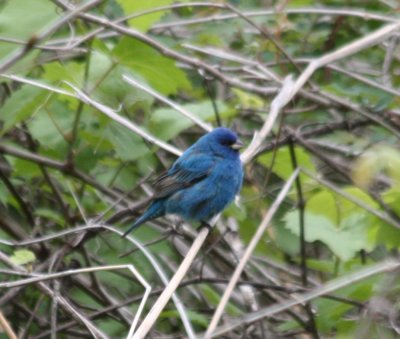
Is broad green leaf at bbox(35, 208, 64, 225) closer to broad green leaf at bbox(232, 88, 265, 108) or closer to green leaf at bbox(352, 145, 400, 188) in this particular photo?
broad green leaf at bbox(232, 88, 265, 108)

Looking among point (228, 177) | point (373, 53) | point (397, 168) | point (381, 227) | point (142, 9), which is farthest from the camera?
point (373, 53)

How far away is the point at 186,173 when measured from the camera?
488 centimetres

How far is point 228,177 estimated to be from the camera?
4.64 metres

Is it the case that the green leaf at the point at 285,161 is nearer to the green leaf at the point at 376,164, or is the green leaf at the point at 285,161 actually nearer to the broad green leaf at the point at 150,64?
the broad green leaf at the point at 150,64

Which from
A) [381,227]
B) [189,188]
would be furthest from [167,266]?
[381,227]

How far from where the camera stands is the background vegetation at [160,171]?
3727mm

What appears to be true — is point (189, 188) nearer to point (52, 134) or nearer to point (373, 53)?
point (52, 134)

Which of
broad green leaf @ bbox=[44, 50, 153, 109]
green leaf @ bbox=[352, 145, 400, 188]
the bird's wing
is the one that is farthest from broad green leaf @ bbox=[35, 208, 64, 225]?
green leaf @ bbox=[352, 145, 400, 188]

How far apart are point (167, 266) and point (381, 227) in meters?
1.90

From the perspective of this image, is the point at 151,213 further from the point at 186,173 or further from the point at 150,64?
the point at 150,64

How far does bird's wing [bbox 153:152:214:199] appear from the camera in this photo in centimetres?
477

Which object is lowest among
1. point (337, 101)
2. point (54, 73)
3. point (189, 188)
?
point (189, 188)

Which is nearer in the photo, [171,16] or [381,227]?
[381,227]

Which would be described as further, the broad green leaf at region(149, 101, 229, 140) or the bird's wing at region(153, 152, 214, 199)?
the bird's wing at region(153, 152, 214, 199)
